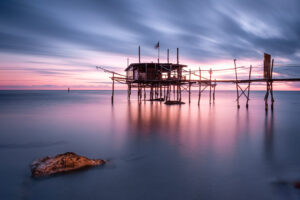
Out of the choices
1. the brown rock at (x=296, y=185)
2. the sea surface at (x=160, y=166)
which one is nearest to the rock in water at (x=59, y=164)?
the sea surface at (x=160, y=166)

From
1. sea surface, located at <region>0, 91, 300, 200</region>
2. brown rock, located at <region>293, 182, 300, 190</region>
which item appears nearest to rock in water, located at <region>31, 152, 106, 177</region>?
sea surface, located at <region>0, 91, 300, 200</region>

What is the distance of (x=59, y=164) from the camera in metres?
5.39

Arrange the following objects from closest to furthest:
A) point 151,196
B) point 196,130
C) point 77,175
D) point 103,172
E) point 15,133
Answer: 1. point 151,196
2. point 77,175
3. point 103,172
4. point 15,133
5. point 196,130

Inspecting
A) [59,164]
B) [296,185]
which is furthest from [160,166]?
[296,185]

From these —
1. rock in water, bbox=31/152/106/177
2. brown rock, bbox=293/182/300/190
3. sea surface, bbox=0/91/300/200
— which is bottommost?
sea surface, bbox=0/91/300/200

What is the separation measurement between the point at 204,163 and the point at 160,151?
177 centimetres

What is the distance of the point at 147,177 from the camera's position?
543cm

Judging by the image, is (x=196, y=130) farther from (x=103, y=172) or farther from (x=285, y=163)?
(x=103, y=172)

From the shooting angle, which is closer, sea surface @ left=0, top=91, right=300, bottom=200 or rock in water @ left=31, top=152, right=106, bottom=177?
sea surface @ left=0, top=91, right=300, bottom=200

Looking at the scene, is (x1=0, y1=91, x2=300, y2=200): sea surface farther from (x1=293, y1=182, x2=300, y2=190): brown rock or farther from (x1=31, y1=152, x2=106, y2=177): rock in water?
(x1=31, y1=152, x2=106, y2=177): rock in water

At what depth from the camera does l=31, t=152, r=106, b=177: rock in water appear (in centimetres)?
525

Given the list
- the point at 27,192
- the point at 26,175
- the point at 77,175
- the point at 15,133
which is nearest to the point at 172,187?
the point at 77,175

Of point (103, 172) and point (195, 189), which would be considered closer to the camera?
point (195, 189)

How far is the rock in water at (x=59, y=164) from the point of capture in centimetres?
525
